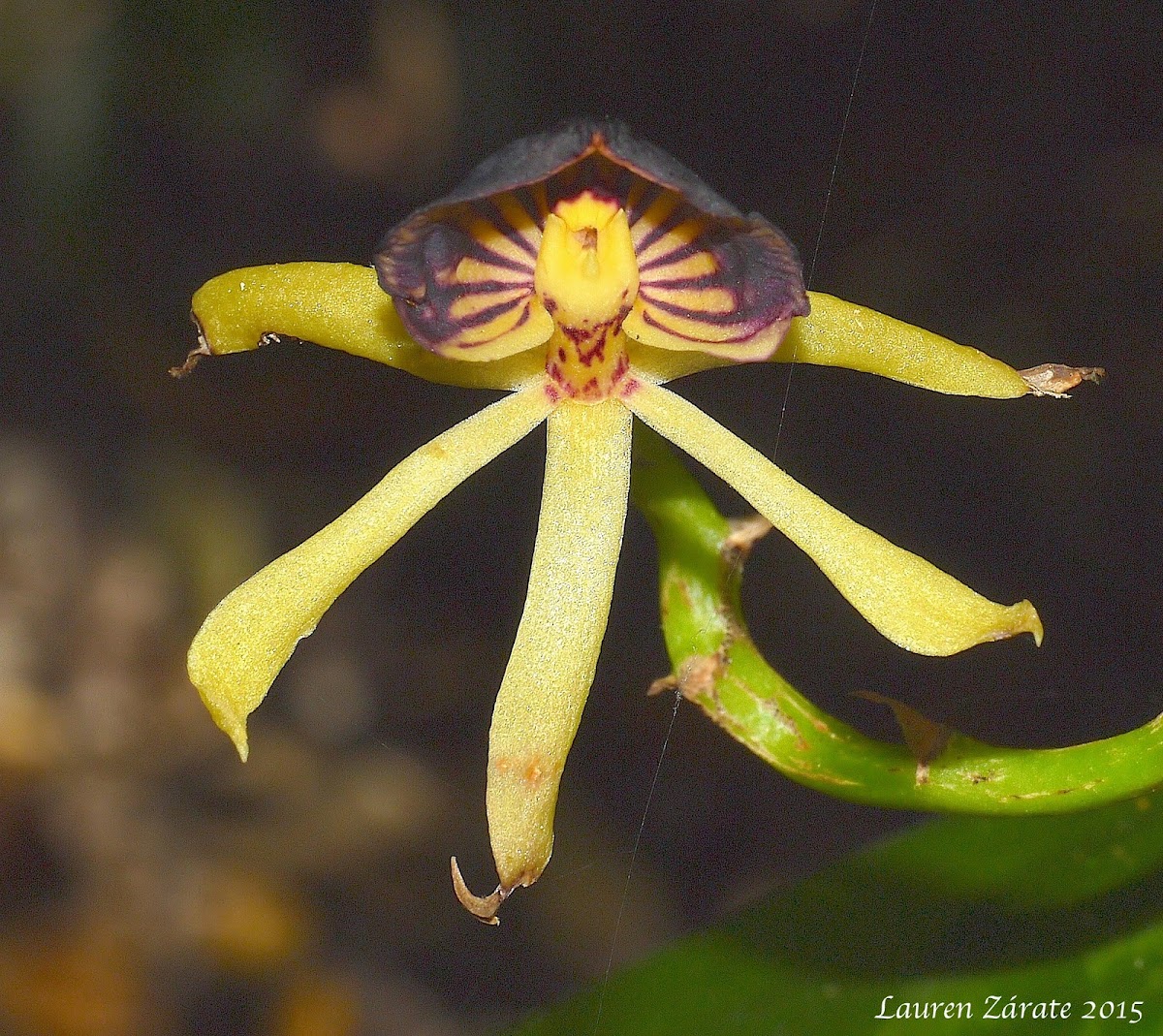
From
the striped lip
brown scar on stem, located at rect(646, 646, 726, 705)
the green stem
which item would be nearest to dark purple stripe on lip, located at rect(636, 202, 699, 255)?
the striped lip

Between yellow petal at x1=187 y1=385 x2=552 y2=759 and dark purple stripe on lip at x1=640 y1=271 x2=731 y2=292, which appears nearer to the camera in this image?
yellow petal at x1=187 y1=385 x2=552 y2=759

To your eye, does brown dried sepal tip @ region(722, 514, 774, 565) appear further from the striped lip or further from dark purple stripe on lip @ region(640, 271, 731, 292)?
dark purple stripe on lip @ region(640, 271, 731, 292)

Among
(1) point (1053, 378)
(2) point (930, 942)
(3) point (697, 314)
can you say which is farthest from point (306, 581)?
(2) point (930, 942)

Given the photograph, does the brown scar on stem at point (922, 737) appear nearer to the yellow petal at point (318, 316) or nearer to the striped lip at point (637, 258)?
the striped lip at point (637, 258)

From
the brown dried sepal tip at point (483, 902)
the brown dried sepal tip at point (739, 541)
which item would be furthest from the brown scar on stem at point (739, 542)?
the brown dried sepal tip at point (483, 902)

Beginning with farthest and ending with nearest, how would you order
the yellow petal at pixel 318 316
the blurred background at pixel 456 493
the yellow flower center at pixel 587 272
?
the blurred background at pixel 456 493
the yellow petal at pixel 318 316
the yellow flower center at pixel 587 272

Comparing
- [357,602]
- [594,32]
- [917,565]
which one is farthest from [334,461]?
[917,565]

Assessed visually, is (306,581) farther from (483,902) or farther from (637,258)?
(637,258)
